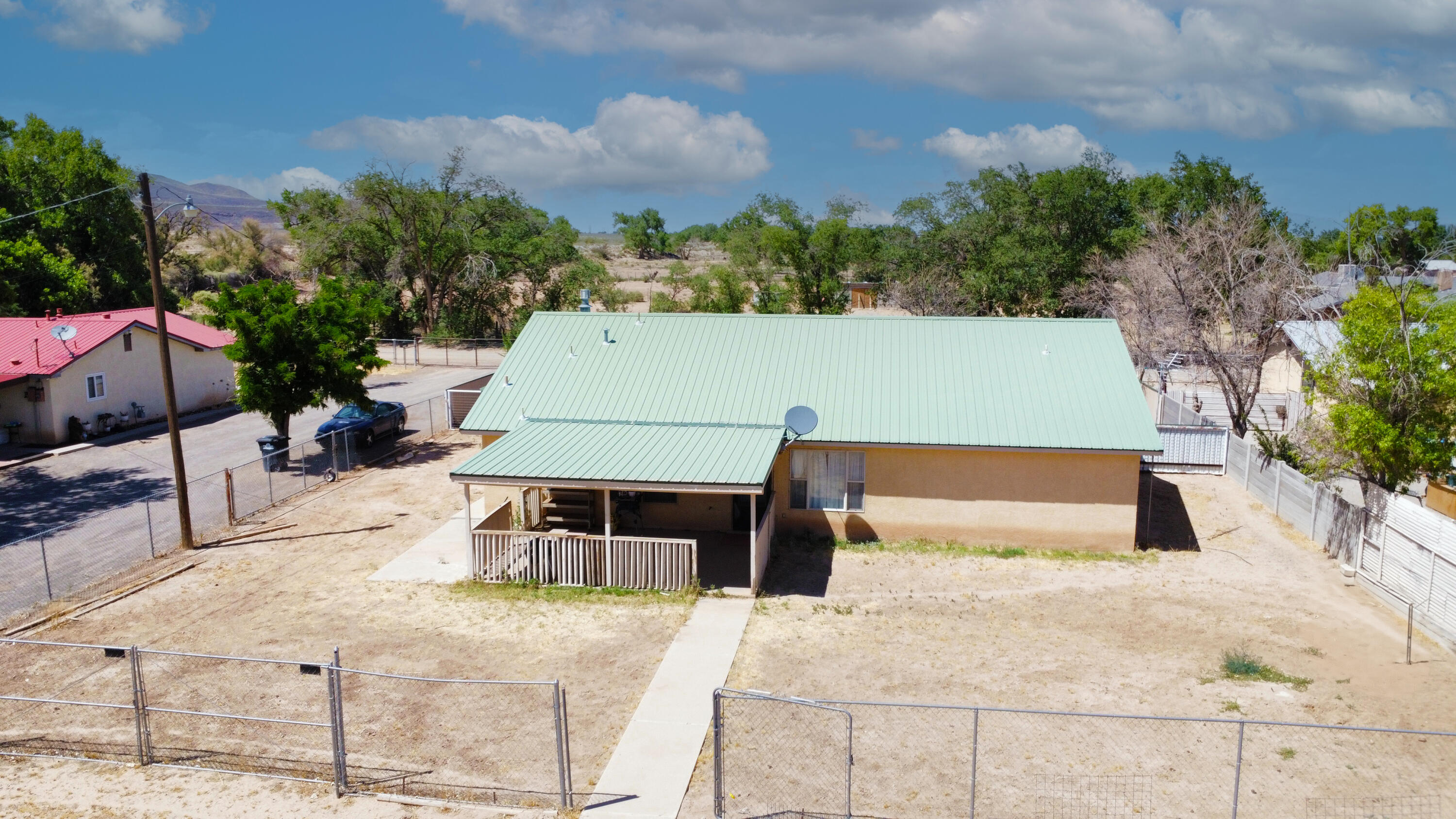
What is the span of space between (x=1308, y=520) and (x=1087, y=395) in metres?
5.62

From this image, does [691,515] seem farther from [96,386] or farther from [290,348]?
[96,386]

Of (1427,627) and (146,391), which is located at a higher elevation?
(146,391)

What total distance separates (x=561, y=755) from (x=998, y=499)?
12.3m

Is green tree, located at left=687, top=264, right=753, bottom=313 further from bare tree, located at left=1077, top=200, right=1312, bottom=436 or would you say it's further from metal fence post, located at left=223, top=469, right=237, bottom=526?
metal fence post, located at left=223, top=469, right=237, bottom=526

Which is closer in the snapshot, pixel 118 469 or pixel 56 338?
pixel 118 469

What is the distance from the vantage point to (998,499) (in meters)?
19.7

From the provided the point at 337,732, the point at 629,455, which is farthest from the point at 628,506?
the point at 337,732

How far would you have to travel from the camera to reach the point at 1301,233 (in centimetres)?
6619

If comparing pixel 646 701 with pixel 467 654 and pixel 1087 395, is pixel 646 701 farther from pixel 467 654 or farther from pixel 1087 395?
pixel 1087 395

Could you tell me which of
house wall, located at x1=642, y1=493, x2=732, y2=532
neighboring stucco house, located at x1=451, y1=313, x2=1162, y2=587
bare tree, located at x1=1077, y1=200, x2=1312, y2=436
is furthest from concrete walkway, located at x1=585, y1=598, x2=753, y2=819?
bare tree, located at x1=1077, y1=200, x2=1312, y2=436

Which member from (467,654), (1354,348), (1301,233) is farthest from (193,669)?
(1301,233)

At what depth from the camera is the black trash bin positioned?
25.4m

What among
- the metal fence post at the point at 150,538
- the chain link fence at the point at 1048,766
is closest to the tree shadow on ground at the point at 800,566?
the chain link fence at the point at 1048,766

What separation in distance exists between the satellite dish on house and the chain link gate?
292 inches
